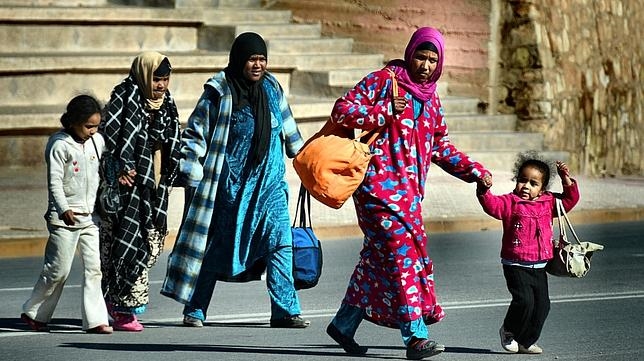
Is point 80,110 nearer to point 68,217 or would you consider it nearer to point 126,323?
point 68,217

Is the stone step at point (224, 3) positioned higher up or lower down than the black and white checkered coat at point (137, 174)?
higher up

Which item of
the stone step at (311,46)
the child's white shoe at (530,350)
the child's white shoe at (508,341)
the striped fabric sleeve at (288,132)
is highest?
the stone step at (311,46)

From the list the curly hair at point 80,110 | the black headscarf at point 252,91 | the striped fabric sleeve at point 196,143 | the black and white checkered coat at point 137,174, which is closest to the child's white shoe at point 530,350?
the black headscarf at point 252,91

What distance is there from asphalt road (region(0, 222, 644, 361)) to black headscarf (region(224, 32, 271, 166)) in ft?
3.53

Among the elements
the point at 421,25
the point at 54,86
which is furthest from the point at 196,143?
the point at 421,25

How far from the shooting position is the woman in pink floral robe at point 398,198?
323 inches

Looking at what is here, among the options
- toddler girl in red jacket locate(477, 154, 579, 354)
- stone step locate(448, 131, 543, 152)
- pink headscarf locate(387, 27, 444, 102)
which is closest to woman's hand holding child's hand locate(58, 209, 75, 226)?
pink headscarf locate(387, 27, 444, 102)

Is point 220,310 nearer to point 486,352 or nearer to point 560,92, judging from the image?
point 486,352

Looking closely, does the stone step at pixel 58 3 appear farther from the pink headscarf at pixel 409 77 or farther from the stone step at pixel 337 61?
the pink headscarf at pixel 409 77

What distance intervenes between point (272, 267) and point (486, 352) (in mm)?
1657

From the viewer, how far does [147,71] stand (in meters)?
9.80

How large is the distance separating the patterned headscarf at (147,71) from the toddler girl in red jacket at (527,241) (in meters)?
2.32

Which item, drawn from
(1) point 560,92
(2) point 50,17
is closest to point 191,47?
(2) point 50,17

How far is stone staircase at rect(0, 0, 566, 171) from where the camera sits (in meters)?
20.9
